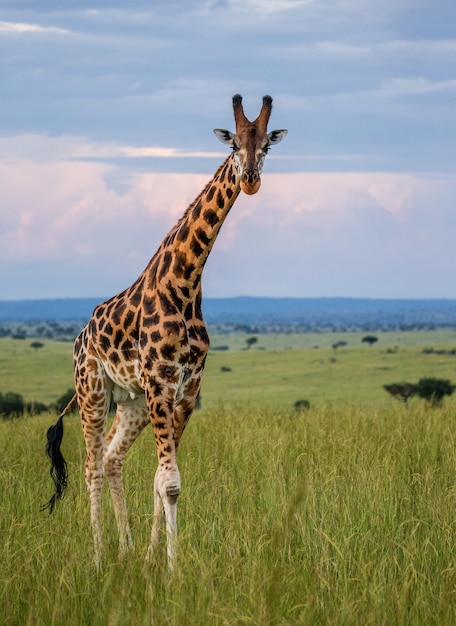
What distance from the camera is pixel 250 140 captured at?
7.00 m

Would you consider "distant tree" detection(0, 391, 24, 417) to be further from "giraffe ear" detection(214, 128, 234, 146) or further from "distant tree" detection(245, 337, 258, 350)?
"distant tree" detection(245, 337, 258, 350)

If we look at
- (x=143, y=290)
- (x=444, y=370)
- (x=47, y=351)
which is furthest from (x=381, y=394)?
(x=143, y=290)

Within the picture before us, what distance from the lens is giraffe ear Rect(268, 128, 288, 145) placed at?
23.6ft

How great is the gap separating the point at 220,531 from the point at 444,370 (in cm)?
6118

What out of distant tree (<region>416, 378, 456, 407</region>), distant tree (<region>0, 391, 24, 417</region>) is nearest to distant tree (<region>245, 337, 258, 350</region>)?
distant tree (<region>0, 391, 24, 417</region>)

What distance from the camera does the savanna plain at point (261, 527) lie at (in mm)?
6082

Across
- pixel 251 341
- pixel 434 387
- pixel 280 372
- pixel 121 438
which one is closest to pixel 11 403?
pixel 434 387

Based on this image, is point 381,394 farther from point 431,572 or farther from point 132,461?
point 431,572

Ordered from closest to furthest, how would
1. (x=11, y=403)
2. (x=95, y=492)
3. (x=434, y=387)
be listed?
(x=95, y=492) < (x=434, y=387) < (x=11, y=403)

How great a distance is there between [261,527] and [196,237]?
2377 mm

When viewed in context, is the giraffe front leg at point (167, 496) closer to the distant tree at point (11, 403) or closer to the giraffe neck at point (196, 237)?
the giraffe neck at point (196, 237)

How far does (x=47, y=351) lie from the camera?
3511 inches

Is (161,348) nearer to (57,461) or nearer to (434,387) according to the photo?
(57,461)

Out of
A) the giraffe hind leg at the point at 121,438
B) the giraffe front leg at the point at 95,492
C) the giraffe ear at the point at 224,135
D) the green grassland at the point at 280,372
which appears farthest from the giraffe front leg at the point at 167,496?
the green grassland at the point at 280,372
